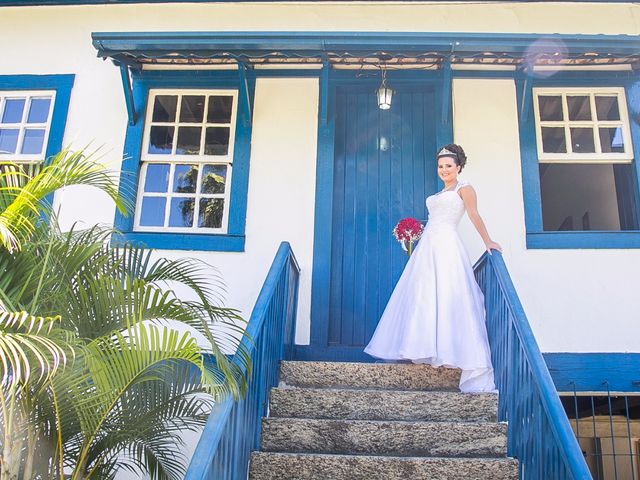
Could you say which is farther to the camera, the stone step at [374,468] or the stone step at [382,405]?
the stone step at [382,405]

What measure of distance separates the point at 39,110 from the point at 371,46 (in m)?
3.27

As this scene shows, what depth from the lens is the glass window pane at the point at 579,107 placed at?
6027 mm

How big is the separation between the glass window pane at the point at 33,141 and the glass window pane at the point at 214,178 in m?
1.60

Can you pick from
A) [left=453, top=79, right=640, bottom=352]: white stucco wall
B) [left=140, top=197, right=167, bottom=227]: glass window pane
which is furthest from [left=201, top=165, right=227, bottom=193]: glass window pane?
[left=453, top=79, right=640, bottom=352]: white stucco wall

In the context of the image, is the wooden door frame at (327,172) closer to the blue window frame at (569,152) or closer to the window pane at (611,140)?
the blue window frame at (569,152)

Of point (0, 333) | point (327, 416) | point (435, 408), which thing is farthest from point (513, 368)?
point (0, 333)

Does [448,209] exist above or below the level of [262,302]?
above

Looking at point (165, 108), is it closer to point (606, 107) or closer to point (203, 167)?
point (203, 167)

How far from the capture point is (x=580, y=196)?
9.09m

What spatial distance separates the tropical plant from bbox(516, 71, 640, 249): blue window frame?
10.5ft

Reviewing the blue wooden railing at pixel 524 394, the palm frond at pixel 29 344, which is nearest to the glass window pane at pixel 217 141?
the blue wooden railing at pixel 524 394

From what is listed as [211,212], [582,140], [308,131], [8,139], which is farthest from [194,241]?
[582,140]

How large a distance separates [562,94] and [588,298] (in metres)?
1.92

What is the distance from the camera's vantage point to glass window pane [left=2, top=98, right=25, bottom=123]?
6269mm
